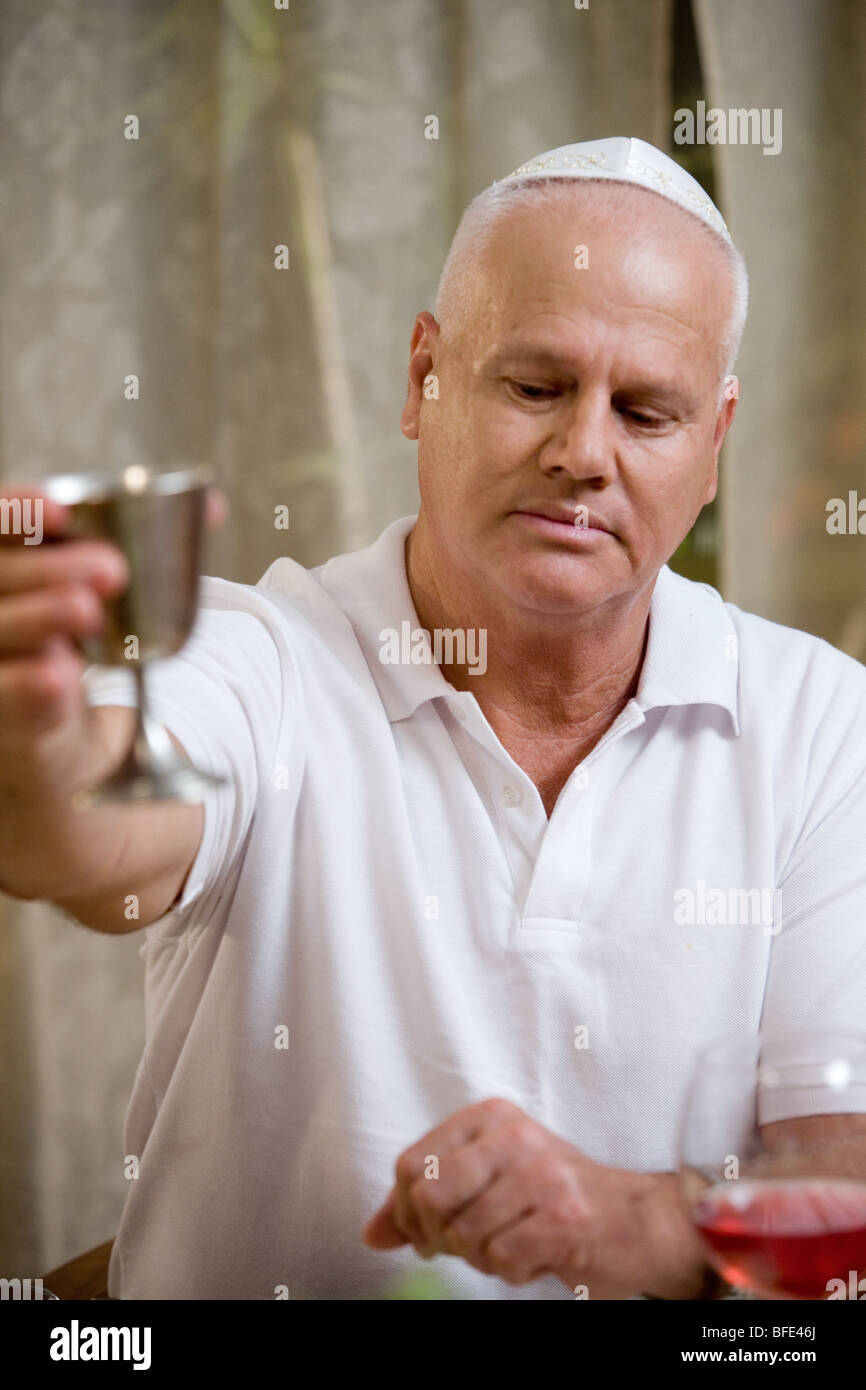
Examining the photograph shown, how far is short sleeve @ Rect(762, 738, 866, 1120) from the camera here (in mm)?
1350

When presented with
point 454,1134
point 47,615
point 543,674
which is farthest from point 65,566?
point 543,674

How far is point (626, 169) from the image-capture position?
1.41m

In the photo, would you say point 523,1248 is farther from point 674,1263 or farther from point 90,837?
point 90,837

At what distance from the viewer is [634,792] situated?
56.7 inches

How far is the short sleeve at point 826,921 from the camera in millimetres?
1350

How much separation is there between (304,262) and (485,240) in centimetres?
95

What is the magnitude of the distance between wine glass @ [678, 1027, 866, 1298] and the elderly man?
0.52 meters

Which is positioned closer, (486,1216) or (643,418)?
(486,1216)

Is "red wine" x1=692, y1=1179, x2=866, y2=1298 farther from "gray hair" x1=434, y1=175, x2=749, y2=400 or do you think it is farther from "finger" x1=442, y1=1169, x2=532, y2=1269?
"gray hair" x1=434, y1=175, x2=749, y2=400

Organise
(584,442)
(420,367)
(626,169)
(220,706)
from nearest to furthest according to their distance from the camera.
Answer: (220,706)
(584,442)
(626,169)
(420,367)

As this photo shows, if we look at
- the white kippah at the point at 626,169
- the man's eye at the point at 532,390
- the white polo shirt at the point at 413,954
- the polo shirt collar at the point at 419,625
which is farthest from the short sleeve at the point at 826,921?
the white kippah at the point at 626,169

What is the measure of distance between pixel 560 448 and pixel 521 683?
0.90 feet
